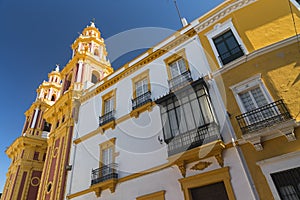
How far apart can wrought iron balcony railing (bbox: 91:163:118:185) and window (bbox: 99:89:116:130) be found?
264 centimetres

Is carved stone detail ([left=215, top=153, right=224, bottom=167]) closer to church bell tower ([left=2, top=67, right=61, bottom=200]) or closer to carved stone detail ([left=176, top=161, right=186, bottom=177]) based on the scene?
carved stone detail ([left=176, top=161, right=186, bottom=177])

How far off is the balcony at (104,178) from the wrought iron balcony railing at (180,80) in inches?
221

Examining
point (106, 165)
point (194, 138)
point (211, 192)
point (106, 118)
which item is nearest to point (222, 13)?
point (194, 138)

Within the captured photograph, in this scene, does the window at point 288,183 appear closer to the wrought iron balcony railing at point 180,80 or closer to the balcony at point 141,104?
the wrought iron balcony railing at point 180,80

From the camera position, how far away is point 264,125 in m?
7.23

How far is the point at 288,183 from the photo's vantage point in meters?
6.48

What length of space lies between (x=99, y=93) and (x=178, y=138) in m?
8.91

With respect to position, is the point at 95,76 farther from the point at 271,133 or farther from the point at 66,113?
the point at 271,133

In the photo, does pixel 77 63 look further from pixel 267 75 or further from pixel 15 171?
pixel 267 75

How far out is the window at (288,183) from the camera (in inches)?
247

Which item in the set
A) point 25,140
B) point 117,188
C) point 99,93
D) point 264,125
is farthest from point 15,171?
point 264,125

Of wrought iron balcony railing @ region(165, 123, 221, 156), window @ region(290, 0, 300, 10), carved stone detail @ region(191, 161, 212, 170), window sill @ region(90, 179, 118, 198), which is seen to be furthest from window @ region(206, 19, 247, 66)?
window sill @ region(90, 179, 118, 198)

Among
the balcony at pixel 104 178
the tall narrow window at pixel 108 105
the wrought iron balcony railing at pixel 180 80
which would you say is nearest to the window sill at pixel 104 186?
the balcony at pixel 104 178

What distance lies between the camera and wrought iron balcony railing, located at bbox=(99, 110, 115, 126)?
13.0 metres
